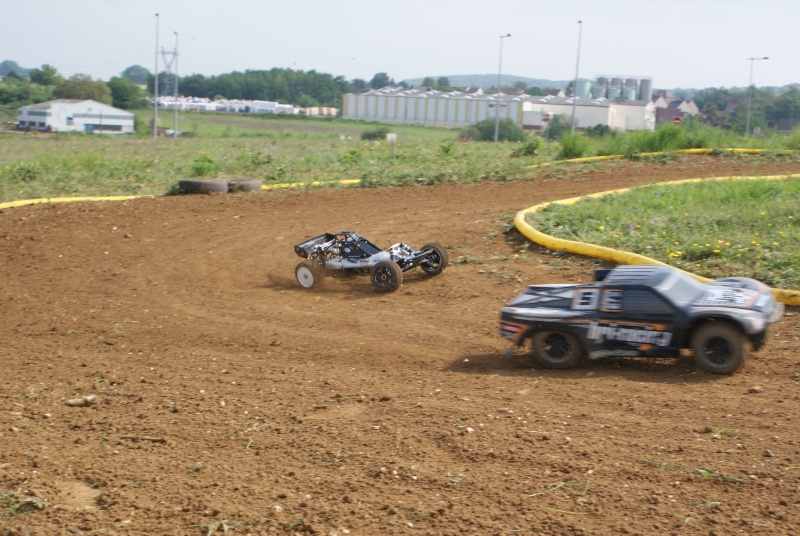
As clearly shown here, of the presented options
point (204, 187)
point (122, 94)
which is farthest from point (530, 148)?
point (122, 94)

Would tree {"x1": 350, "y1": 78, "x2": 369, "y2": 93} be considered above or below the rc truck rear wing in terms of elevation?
above

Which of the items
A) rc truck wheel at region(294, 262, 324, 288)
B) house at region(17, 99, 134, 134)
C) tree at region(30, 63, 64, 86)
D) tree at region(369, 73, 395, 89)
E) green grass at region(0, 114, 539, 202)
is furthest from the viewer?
tree at region(369, 73, 395, 89)

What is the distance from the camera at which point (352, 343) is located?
11.3 metres

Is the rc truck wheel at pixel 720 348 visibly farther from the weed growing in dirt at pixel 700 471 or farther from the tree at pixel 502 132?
the tree at pixel 502 132

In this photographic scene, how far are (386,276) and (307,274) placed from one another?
5.14ft

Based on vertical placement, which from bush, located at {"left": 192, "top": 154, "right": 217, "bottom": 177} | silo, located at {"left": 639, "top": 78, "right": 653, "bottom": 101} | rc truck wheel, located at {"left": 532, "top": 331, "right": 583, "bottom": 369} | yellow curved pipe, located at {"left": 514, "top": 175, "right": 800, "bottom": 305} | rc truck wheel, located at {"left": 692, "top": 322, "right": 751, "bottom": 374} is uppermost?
silo, located at {"left": 639, "top": 78, "right": 653, "bottom": 101}

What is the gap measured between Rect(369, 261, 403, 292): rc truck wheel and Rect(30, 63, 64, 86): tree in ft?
241

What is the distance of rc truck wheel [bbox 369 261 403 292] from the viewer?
44.3 ft

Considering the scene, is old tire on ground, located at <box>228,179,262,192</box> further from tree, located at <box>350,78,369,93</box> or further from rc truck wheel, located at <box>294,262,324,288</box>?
tree, located at <box>350,78,369,93</box>

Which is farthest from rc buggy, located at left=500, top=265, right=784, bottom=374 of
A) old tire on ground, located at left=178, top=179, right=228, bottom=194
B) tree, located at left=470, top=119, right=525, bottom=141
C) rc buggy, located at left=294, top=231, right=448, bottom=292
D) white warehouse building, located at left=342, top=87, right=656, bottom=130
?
white warehouse building, located at left=342, top=87, right=656, bottom=130

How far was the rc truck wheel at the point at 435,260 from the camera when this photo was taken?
14.1 metres

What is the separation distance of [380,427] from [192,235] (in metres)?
10.6

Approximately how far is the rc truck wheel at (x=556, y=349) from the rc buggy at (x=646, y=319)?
1 cm

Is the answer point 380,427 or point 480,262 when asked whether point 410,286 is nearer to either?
point 480,262
